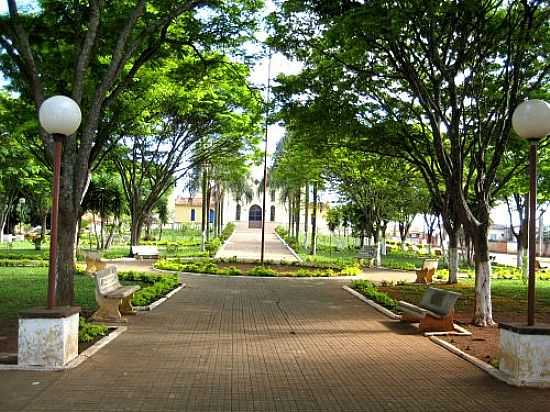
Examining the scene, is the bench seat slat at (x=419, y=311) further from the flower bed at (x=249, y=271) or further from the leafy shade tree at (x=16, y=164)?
the flower bed at (x=249, y=271)

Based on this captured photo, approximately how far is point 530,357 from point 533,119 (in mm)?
2809

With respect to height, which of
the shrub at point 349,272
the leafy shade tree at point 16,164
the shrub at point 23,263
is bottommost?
the shrub at point 349,272

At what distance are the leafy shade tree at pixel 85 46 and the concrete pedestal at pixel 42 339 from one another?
303cm

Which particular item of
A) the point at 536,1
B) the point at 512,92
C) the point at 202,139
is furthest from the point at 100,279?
the point at 202,139

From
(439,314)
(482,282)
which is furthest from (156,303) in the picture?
(482,282)

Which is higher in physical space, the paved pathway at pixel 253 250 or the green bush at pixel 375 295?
the paved pathway at pixel 253 250

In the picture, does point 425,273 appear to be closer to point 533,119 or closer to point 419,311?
point 419,311

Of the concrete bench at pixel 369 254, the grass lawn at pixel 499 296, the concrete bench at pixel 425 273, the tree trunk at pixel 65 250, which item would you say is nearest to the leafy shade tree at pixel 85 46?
the tree trunk at pixel 65 250

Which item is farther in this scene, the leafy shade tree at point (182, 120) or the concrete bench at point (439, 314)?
the leafy shade tree at point (182, 120)

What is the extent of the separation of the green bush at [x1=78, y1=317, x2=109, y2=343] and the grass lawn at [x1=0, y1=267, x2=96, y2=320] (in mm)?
2189

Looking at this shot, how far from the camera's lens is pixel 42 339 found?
6957mm

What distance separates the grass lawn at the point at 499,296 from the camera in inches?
545

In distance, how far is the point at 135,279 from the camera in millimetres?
18047

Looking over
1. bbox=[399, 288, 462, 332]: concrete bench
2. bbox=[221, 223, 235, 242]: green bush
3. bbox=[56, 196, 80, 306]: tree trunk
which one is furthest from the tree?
bbox=[221, 223, 235, 242]: green bush
